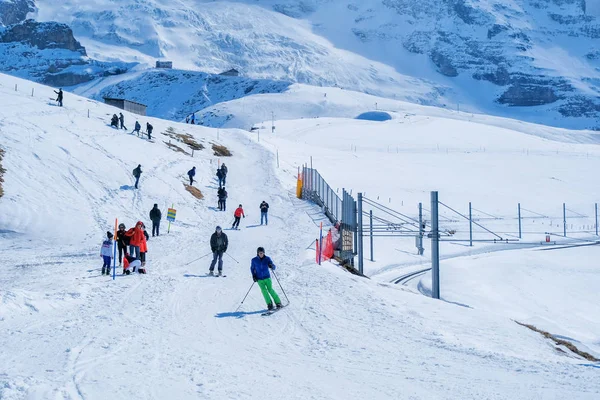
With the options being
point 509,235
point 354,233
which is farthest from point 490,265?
point 509,235

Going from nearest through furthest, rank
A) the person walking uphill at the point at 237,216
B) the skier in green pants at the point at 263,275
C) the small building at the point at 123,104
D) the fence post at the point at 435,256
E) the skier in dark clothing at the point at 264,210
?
the skier in green pants at the point at 263,275, the fence post at the point at 435,256, the person walking uphill at the point at 237,216, the skier in dark clothing at the point at 264,210, the small building at the point at 123,104

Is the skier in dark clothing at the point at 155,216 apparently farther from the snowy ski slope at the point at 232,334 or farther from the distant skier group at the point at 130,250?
the distant skier group at the point at 130,250

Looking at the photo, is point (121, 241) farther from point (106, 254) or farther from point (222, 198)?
point (222, 198)

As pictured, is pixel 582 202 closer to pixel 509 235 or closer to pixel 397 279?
pixel 509 235

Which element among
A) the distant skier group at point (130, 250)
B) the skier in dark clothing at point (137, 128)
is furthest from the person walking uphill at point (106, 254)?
the skier in dark clothing at point (137, 128)

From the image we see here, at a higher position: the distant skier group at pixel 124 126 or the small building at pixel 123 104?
the small building at pixel 123 104

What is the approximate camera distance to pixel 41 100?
174 ft

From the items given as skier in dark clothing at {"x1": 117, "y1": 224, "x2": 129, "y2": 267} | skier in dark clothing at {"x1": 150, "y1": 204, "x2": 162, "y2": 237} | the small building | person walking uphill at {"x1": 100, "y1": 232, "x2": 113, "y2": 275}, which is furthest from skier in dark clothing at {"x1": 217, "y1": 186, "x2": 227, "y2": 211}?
the small building

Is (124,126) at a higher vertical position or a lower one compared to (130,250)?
higher

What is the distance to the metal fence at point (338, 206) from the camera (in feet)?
83.5

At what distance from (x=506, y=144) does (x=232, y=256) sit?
7339 cm

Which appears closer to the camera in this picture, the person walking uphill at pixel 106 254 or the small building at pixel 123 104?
the person walking uphill at pixel 106 254

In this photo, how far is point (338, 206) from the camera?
105 feet

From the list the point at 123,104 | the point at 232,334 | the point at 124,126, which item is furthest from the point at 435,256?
the point at 123,104
